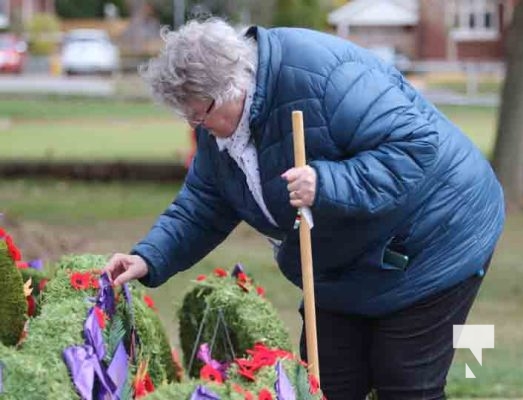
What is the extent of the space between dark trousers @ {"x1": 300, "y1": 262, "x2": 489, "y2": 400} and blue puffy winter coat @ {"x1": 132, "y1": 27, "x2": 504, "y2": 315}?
60 mm

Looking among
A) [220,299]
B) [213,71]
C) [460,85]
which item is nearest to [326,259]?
[213,71]

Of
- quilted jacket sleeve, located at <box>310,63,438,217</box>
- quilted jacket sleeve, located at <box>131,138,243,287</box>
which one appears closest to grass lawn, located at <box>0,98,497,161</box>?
quilted jacket sleeve, located at <box>131,138,243,287</box>

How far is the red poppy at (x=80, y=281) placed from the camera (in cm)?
429

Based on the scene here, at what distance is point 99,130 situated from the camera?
2794cm

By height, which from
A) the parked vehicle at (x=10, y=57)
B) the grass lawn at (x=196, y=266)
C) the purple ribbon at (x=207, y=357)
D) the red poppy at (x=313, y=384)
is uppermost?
the red poppy at (x=313, y=384)

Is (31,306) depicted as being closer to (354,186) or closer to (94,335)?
(94,335)

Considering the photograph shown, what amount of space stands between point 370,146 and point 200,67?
506mm

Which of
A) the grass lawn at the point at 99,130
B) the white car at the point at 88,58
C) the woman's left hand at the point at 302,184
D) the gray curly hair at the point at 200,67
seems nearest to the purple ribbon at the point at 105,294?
the gray curly hair at the point at 200,67

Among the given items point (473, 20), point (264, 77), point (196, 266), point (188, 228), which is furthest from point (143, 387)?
point (473, 20)

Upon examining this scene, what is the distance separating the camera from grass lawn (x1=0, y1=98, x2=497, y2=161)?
2212 centimetres

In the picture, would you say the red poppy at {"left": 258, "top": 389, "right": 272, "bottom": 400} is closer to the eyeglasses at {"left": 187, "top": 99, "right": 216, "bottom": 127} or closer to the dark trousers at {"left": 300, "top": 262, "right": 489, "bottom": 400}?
the dark trousers at {"left": 300, "top": 262, "right": 489, "bottom": 400}

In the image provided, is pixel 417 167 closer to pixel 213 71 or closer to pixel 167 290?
pixel 213 71

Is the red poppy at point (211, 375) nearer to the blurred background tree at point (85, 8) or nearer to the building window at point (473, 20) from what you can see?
the building window at point (473, 20)

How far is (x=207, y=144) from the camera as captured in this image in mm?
3967
